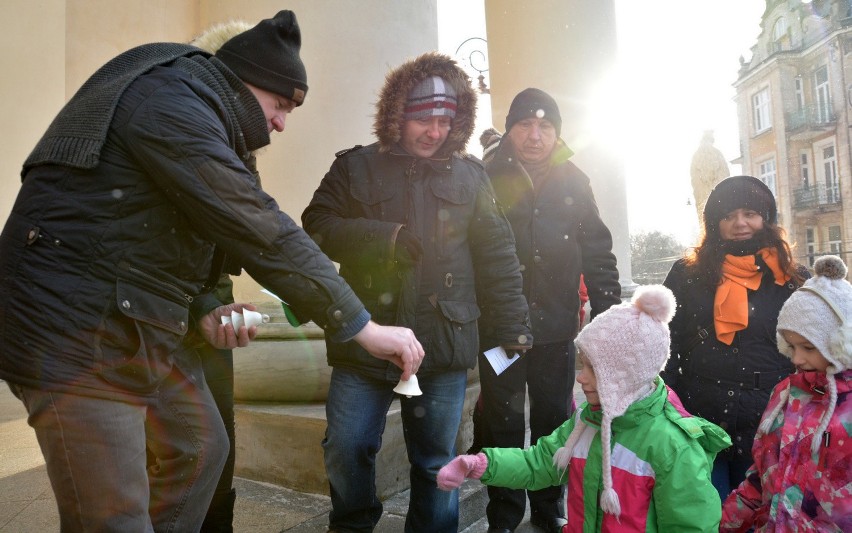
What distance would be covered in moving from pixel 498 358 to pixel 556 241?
842 mm

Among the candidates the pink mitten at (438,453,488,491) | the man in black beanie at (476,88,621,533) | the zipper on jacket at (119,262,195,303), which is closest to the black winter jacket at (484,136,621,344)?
the man in black beanie at (476,88,621,533)

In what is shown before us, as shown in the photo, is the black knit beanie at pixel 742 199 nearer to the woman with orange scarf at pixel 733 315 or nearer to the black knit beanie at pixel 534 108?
the woman with orange scarf at pixel 733 315

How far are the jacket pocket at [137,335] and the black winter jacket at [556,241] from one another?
7.07 ft

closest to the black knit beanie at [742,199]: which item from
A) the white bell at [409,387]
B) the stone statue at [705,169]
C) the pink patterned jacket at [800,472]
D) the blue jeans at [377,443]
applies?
the pink patterned jacket at [800,472]

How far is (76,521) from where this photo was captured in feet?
5.13

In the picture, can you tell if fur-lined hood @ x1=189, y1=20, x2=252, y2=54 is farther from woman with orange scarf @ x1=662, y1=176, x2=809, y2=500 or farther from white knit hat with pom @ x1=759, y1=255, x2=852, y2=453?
woman with orange scarf @ x1=662, y1=176, x2=809, y2=500

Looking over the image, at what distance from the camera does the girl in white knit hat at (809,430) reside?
7.50 ft

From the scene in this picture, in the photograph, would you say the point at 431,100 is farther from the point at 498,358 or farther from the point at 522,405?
the point at 522,405

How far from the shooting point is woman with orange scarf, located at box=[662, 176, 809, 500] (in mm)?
3115

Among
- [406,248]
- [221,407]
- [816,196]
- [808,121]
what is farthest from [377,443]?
[808,121]

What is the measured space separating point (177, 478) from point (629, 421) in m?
1.39

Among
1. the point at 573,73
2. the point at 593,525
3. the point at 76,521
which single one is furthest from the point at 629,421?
the point at 573,73

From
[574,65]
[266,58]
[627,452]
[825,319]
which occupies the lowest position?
[627,452]

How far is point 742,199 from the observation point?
3.36m
